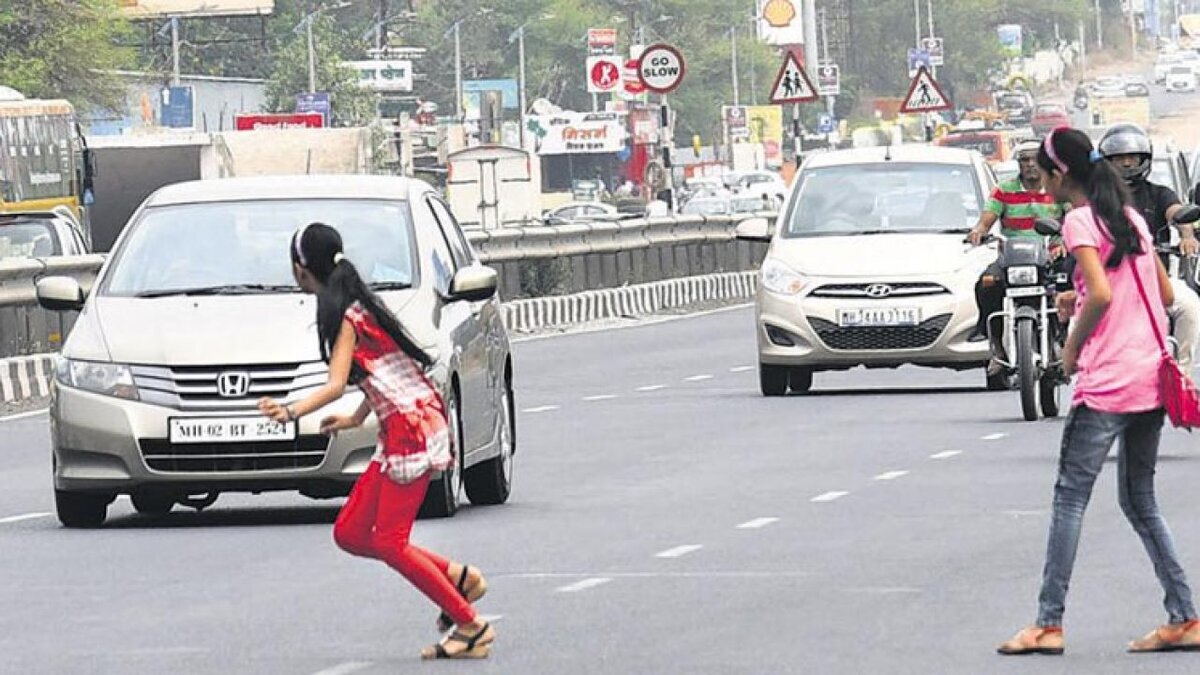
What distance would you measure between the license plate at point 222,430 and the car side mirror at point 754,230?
410 inches

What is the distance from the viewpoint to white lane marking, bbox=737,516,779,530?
15617 mm

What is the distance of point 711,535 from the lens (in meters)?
15.3

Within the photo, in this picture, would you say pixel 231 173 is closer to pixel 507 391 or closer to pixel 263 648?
pixel 507 391

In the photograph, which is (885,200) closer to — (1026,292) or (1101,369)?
(1026,292)

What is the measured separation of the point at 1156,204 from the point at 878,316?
7.11m

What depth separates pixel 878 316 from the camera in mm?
25547

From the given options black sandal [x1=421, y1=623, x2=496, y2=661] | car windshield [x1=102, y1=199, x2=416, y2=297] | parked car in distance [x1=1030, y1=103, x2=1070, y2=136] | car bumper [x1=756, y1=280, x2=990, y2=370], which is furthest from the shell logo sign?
black sandal [x1=421, y1=623, x2=496, y2=661]

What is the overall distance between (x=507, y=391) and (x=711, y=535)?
2.59 m

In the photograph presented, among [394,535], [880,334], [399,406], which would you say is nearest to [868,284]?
[880,334]

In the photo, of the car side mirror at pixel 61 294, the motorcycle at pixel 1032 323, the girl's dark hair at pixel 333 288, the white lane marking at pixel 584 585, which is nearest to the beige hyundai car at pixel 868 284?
the motorcycle at pixel 1032 323

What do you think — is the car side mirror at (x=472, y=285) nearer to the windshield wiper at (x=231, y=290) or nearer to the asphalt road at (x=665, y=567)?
the windshield wiper at (x=231, y=290)

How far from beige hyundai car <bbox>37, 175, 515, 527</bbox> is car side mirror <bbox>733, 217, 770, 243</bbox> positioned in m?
8.43

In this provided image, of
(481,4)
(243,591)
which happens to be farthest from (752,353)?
(481,4)

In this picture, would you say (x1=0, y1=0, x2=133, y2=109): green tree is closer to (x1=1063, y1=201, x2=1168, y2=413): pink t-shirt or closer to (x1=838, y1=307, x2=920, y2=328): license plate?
(x1=838, y1=307, x2=920, y2=328): license plate
